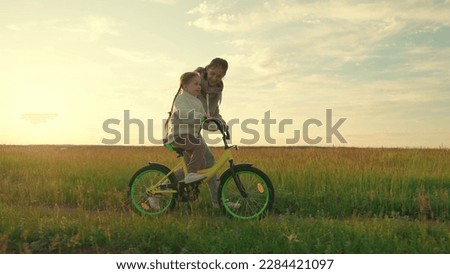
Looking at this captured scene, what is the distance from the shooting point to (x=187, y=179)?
7.88 meters

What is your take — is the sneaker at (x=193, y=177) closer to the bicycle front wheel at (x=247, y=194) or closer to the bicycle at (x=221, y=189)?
the bicycle at (x=221, y=189)

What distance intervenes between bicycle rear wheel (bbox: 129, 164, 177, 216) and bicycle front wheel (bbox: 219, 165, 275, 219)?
0.89 metres

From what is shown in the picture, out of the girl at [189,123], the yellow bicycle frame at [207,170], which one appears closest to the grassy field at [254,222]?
the yellow bicycle frame at [207,170]

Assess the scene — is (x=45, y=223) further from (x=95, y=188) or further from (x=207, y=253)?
(x=95, y=188)

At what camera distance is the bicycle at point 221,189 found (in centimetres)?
764

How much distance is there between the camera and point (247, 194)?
7734 mm

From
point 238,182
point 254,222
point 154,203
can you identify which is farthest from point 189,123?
point 254,222

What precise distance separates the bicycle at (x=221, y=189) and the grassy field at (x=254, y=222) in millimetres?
276

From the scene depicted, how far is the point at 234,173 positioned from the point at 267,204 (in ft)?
2.27

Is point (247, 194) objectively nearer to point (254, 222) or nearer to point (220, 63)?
point (254, 222)

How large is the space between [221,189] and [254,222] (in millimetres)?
975

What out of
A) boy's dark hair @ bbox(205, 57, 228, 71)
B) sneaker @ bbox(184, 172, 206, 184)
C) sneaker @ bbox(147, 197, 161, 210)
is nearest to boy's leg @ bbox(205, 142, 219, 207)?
sneaker @ bbox(184, 172, 206, 184)

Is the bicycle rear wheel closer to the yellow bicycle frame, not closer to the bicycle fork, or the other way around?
the yellow bicycle frame
